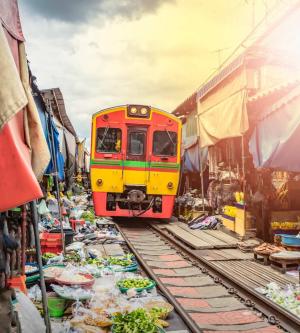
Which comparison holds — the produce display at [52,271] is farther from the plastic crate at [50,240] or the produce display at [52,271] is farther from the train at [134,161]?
the train at [134,161]

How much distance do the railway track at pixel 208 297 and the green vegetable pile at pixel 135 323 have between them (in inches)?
24.6

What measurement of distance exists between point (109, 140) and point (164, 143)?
1674 millimetres

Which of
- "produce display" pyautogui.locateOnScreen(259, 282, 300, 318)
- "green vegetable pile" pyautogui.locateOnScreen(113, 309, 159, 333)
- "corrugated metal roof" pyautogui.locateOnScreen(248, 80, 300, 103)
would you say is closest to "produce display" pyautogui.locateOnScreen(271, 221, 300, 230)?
"corrugated metal roof" pyautogui.locateOnScreen(248, 80, 300, 103)

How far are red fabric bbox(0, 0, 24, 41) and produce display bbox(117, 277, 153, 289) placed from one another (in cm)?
386

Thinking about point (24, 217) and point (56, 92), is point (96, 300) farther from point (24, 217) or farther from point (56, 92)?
point (56, 92)

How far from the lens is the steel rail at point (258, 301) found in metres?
4.74

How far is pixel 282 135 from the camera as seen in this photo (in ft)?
20.6

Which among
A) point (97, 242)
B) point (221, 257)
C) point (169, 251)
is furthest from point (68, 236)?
point (221, 257)

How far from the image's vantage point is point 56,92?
546 inches

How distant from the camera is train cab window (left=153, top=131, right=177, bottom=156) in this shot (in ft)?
41.6

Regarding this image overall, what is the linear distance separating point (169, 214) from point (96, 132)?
3.33m

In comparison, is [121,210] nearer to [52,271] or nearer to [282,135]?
[52,271]

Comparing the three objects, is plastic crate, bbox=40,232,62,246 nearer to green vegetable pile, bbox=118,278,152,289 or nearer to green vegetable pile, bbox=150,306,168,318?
green vegetable pile, bbox=118,278,152,289

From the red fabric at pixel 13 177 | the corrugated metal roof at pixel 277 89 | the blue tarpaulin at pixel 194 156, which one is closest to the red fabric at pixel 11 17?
the red fabric at pixel 13 177
